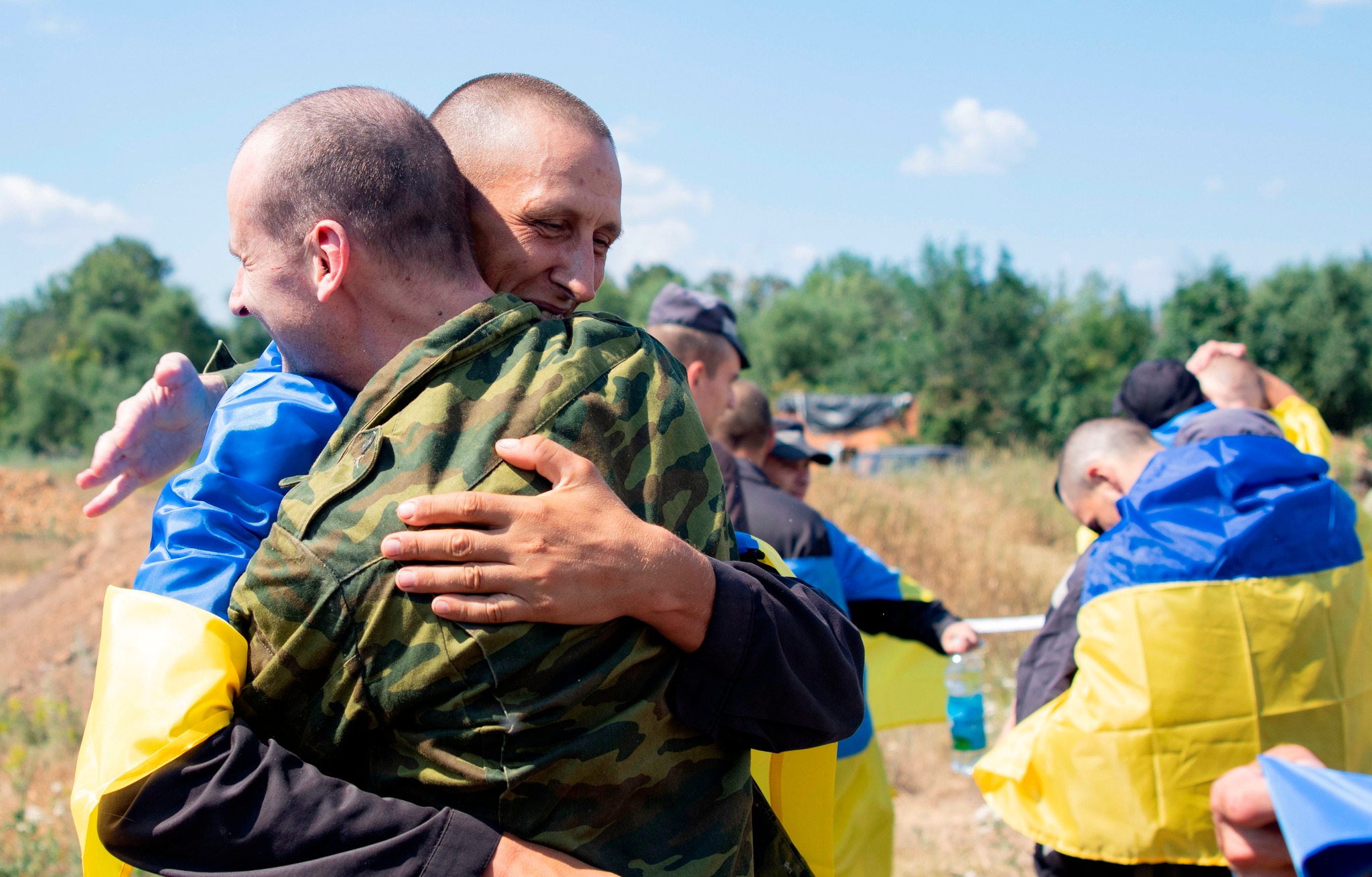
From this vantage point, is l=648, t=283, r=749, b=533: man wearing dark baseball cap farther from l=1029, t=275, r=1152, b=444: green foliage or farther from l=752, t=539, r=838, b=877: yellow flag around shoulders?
l=1029, t=275, r=1152, b=444: green foliage

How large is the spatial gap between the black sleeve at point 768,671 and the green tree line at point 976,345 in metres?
18.2

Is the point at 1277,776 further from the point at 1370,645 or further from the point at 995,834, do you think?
the point at 995,834

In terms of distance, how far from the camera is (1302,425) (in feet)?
16.2

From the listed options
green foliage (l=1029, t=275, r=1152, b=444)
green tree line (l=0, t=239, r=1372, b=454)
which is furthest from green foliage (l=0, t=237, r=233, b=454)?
green foliage (l=1029, t=275, r=1152, b=444)

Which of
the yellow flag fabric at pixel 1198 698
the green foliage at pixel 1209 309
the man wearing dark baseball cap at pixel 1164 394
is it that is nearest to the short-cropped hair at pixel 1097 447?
the yellow flag fabric at pixel 1198 698

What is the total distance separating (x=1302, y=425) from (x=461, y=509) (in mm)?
5060

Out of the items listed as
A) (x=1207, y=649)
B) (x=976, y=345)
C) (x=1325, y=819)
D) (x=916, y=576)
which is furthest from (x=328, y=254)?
(x=976, y=345)

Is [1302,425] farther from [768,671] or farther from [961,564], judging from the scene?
[961,564]

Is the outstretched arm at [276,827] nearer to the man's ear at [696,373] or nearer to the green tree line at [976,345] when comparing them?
the man's ear at [696,373]

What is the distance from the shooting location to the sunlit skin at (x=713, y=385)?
357 cm

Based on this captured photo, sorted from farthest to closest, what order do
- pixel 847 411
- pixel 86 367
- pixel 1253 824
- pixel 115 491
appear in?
pixel 86 367
pixel 847 411
pixel 1253 824
pixel 115 491

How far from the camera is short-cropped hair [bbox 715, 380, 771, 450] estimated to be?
414 centimetres

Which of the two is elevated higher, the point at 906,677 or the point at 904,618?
the point at 904,618

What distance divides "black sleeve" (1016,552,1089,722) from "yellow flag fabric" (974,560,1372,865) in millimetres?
302
